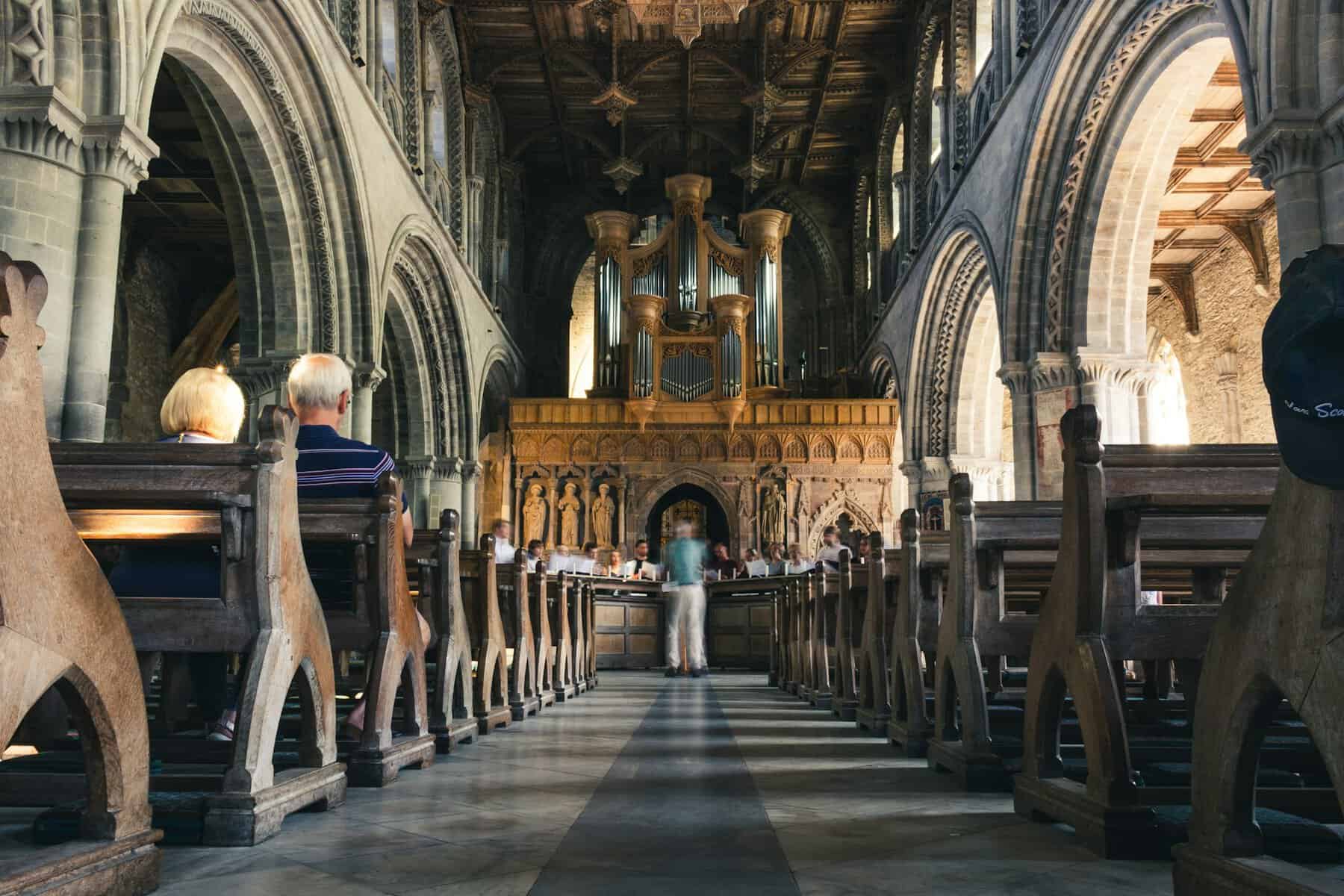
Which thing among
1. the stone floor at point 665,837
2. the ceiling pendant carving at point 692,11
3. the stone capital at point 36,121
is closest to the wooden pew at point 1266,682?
the stone floor at point 665,837

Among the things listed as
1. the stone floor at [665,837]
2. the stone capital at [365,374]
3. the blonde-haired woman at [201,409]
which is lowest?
the stone floor at [665,837]

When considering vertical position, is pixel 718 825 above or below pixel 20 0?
below

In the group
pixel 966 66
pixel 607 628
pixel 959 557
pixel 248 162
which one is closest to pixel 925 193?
pixel 966 66

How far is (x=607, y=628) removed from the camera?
40.9 feet

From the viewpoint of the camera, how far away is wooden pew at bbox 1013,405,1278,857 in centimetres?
254

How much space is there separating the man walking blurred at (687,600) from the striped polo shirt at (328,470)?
7213 millimetres

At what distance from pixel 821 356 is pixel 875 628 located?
653 inches

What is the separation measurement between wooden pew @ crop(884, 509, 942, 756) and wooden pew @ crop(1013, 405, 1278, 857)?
56.2 inches

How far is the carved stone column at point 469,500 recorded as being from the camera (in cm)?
1681

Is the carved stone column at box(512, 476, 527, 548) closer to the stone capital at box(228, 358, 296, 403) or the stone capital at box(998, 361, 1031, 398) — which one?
the stone capital at box(228, 358, 296, 403)

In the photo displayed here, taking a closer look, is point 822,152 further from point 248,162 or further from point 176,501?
point 176,501

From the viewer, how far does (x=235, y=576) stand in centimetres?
279

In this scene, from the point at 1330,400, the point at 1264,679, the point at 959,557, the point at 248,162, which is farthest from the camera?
the point at 248,162

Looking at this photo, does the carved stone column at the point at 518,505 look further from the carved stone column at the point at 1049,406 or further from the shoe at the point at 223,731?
the shoe at the point at 223,731
